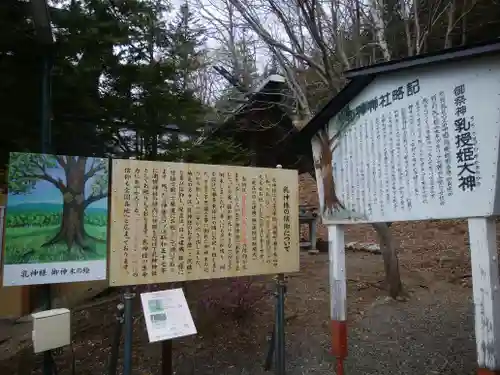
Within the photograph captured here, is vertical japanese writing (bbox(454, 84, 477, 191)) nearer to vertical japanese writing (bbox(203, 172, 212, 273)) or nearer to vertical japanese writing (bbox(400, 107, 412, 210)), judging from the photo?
vertical japanese writing (bbox(400, 107, 412, 210))

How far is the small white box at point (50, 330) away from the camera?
312 cm

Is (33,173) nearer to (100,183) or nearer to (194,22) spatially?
(100,183)

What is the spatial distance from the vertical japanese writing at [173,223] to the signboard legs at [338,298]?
5.11ft

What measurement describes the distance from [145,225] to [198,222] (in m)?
0.49

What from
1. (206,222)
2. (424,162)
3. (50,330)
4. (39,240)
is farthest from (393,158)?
(50,330)

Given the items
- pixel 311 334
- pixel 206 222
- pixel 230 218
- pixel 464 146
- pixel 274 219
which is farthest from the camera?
pixel 311 334

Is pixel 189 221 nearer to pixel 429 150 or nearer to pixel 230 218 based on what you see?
pixel 230 218

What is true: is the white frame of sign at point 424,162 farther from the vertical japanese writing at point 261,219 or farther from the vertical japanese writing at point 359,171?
the vertical japanese writing at point 261,219

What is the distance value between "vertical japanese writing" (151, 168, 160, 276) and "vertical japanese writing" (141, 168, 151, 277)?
4 cm

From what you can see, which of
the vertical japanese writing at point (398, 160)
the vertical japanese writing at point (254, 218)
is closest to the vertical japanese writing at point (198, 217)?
the vertical japanese writing at point (254, 218)

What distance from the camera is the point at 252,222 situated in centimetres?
381

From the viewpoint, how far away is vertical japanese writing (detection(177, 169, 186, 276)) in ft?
11.2

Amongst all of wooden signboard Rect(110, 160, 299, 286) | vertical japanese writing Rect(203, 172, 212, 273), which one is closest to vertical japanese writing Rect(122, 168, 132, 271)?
wooden signboard Rect(110, 160, 299, 286)

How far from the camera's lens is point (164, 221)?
339 centimetres
